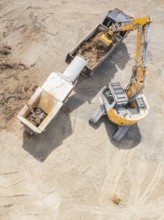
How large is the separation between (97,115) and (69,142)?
1919mm

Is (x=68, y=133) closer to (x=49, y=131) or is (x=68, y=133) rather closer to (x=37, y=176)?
(x=49, y=131)

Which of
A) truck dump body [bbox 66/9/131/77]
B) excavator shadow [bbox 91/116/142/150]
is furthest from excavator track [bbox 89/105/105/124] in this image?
truck dump body [bbox 66/9/131/77]

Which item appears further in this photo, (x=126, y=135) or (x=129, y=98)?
(x=126, y=135)

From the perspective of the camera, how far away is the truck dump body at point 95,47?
16781mm

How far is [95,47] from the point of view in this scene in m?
17.6

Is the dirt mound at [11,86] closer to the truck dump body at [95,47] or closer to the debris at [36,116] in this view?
the debris at [36,116]

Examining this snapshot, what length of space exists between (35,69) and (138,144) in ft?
21.7

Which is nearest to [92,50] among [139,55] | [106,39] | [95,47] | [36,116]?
[95,47]

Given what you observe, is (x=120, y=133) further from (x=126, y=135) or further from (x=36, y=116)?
(x=36, y=116)

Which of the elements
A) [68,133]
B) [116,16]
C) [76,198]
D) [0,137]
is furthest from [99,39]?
[76,198]

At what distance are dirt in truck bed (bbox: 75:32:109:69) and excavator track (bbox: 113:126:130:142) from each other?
A: 384cm

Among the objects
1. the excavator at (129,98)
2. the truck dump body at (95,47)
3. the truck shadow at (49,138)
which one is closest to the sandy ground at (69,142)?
the truck shadow at (49,138)

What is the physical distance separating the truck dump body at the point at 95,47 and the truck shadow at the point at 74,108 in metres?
0.69

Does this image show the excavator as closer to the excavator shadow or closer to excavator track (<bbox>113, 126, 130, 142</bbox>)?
excavator track (<bbox>113, 126, 130, 142</bbox>)
